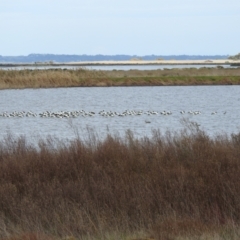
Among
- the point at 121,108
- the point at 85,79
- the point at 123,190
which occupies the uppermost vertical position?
the point at 123,190

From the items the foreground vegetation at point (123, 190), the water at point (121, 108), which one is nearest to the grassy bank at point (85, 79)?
the water at point (121, 108)

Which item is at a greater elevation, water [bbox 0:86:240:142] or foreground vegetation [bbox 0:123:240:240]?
foreground vegetation [bbox 0:123:240:240]

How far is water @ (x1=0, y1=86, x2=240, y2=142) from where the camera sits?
92.1 ft

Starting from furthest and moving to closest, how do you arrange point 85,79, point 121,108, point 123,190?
point 85,79
point 121,108
point 123,190

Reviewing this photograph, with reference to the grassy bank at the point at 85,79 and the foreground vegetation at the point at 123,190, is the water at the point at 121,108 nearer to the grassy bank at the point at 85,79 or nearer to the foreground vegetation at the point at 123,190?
the grassy bank at the point at 85,79

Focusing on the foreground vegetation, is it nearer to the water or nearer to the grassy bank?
the water

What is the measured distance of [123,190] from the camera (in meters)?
12.6

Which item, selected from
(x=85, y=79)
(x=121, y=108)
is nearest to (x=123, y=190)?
(x=121, y=108)

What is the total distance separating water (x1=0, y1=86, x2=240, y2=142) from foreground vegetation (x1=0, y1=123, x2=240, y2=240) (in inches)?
172

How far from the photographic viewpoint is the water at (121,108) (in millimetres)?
28075

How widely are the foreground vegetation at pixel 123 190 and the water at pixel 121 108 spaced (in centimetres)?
438

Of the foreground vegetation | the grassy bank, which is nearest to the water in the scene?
the grassy bank

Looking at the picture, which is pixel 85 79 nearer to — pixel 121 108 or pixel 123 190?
pixel 121 108

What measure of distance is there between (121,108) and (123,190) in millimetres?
29349
